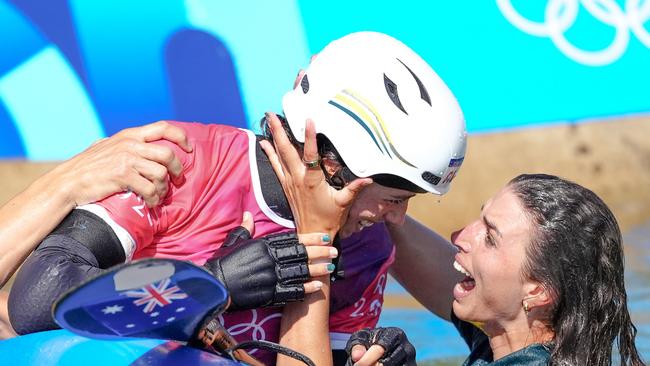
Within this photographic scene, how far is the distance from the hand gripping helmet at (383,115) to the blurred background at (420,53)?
2452 millimetres

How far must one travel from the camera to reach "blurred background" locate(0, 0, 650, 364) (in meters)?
5.79

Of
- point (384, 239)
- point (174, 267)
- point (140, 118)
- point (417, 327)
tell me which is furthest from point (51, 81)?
point (174, 267)

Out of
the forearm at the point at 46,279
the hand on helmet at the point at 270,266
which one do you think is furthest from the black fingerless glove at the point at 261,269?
the forearm at the point at 46,279

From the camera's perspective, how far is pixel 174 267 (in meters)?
2.09

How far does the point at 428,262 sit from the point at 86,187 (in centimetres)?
127

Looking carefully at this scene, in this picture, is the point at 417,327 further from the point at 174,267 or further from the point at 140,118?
the point at 174,267

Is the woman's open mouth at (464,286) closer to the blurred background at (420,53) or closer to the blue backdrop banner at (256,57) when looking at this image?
the blurred background at (420,53)

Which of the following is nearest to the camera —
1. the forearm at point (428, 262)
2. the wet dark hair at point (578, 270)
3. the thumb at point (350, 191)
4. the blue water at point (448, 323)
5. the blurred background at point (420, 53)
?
the wet dark hair at point (578, 270)

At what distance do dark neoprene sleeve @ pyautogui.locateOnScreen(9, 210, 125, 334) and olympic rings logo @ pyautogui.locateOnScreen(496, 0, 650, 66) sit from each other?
414 cm

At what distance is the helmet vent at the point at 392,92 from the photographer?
9.57 ft

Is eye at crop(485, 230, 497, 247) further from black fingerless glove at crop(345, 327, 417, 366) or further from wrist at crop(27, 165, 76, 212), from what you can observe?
wrist at crop(27, 165, 76, 212)

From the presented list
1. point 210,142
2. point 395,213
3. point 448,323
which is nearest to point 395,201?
point 395,213

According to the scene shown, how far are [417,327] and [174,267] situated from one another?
328cm

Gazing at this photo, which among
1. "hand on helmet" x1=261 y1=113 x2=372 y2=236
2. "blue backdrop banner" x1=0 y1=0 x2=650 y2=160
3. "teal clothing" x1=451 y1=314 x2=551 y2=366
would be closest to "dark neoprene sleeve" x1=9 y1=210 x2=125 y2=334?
"hand on helmet" x1=261 y1=113 x2=372 y2=236
